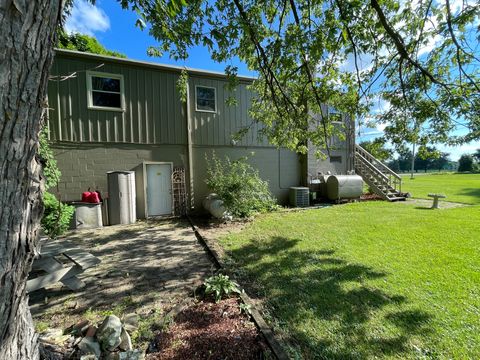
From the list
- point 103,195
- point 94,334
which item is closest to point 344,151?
point 103,195

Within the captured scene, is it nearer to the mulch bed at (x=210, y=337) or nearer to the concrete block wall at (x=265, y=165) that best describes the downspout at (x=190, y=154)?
the concrete block wall at (x=265, y=165)

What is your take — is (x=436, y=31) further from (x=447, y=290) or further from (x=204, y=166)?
(x=204, y=166)

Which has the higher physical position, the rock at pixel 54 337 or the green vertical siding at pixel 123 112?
the green vertical siding at pixel 123 112

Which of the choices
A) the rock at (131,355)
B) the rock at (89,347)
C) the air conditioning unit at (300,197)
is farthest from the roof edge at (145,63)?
the rock at (131,355)

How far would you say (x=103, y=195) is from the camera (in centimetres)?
756

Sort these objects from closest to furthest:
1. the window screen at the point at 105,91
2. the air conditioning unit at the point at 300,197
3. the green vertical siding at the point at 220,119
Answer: the window screen at the point at 105,91, the green vertical siding at the point at 220,119, the air conditioning unit at the point at 300,197

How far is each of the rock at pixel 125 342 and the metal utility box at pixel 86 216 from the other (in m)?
5.71

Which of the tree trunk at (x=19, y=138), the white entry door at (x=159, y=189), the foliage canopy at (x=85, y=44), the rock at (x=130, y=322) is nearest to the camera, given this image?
the tree trunk at (x=19, y=138)

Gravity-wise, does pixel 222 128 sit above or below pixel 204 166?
above

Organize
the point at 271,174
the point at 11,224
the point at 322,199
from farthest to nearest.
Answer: the point at 322,199 < the point at 271,174 < the point at 11,224

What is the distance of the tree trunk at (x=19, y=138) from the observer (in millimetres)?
1076

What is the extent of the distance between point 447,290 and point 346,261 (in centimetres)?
138

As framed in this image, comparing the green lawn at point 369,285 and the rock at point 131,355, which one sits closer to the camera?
the rock at point 131,355

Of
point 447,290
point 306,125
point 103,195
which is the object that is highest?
point 306,125
